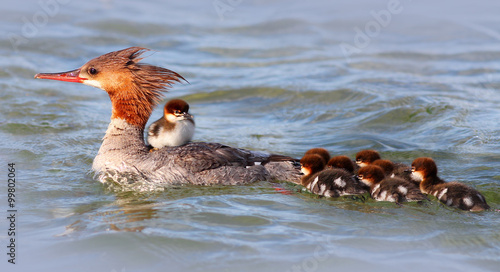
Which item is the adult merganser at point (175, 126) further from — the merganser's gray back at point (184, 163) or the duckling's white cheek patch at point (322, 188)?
the duckling's white cheek patch at point (322, 188)

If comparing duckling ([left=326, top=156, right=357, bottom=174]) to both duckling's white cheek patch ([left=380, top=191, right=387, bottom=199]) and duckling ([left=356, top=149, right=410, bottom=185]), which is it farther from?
duckling's white cheek patch ([left=380, top=191, right=387, bottom=199])

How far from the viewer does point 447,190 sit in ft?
20.9

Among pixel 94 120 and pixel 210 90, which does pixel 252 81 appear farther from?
pixel 94 120

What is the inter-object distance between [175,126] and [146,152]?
0.46 meters

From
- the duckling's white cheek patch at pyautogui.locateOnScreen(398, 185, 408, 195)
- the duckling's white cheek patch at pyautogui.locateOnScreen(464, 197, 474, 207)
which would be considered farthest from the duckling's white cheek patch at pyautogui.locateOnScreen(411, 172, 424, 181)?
the duckling's white cheek patch at pyautogui.locateOnScreen(464, 197, 474, 207)

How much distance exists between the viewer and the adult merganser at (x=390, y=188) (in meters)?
6.44

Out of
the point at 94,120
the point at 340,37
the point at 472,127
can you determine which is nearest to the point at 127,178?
the point at 94,120

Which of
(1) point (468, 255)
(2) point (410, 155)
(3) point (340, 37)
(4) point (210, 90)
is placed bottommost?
(1) point (468, 255)

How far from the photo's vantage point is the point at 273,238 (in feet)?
Answer: 18.5

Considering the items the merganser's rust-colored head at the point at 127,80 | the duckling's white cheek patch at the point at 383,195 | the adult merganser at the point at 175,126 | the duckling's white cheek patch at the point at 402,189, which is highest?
the merganser's rust-colored head at the point at 127,80

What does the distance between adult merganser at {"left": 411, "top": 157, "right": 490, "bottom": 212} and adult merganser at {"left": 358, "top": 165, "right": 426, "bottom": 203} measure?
0.18 m

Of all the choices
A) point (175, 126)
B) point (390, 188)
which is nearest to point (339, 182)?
point (390, 188)

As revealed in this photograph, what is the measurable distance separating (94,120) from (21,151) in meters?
1.92

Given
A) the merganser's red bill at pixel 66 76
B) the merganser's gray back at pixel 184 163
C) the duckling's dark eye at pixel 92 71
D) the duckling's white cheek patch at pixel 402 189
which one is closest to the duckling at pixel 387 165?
the duckling's white cheek patch at pixel 402 189
